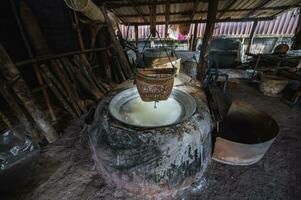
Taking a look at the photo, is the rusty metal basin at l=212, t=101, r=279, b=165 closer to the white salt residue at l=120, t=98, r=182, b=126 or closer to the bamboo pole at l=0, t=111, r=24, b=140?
the white salt residue at l=120, t=98, r=182, b=126

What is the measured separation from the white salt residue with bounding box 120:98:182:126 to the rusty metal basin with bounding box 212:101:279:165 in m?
0.68

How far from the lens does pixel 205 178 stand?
212cm

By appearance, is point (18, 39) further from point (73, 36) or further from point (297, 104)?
point (297, 104)

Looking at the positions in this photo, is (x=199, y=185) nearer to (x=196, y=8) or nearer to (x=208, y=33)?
(x=208, y=33)

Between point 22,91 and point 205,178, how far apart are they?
289 cm

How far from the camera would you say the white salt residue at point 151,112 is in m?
2.16

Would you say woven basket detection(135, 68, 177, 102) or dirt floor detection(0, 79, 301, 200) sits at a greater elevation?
woven basket detection(135, 68, 177, 102)

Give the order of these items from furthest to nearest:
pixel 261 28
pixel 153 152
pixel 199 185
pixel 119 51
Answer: pixel 261 28 → pixel 119 51 → pixel 199 185 → pixel 153 152

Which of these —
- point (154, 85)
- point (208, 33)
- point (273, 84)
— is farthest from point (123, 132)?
point (273, 84)

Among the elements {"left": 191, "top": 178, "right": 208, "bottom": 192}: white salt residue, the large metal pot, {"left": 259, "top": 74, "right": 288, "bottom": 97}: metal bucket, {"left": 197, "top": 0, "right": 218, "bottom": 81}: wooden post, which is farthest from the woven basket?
{"left": 259, "top": 74, "right": 288, "bottom": 97}: metal bucket

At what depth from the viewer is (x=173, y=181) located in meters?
1.79

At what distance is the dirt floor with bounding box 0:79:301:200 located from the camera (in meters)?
1.93

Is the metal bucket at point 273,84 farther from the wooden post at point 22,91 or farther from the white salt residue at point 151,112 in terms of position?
the wooden post at point 22,91

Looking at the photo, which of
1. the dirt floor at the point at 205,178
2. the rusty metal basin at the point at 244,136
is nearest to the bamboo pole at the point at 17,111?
the dirt floor at the point at 205,178
